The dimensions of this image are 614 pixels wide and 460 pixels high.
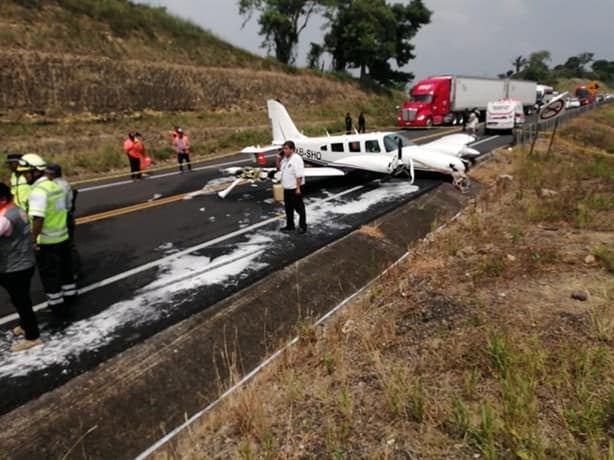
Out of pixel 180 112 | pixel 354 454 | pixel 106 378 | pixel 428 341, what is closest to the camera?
pixel 354 454

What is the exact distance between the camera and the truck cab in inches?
1380

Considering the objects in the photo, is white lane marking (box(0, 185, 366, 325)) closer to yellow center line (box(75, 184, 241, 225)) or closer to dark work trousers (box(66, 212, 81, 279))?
dark work trousers (box(66, 212, 81, 279))

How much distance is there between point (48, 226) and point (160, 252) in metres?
2.96

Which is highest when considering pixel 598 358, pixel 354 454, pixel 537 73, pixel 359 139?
pixel 537 73

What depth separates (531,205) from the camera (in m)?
11.3

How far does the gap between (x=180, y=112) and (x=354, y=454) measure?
3319cm

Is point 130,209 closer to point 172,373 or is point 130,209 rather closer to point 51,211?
point 51,211

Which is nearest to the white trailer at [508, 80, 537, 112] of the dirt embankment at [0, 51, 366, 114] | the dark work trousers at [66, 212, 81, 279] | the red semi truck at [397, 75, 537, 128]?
the red semi truck at [397, 75, 537, 128]

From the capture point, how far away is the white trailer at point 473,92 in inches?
1444

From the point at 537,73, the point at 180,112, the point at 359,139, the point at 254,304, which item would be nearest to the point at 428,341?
the point at 254,304

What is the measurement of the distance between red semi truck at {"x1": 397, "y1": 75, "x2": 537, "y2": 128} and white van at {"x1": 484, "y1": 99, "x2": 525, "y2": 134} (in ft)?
18.4

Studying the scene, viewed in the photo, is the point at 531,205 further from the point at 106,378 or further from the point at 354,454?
the point at 106,378

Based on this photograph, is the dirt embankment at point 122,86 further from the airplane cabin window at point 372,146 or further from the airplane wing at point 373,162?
the airplane cabin window at point 372,146

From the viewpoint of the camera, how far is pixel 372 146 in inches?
549
